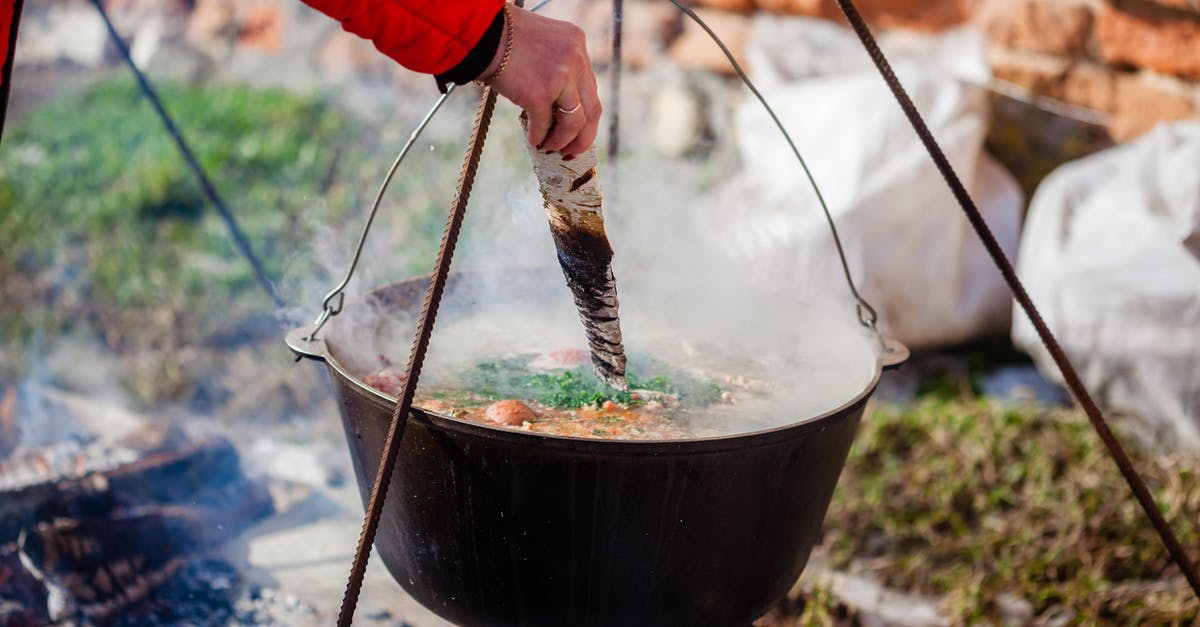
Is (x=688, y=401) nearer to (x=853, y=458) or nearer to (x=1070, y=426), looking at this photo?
(x=853, y=458)

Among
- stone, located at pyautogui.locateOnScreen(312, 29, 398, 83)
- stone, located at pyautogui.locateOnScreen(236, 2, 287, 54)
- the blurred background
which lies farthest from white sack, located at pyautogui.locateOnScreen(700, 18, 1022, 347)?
stone, located at pyautogui.locateOnScreen(236, 2, 287, 54)

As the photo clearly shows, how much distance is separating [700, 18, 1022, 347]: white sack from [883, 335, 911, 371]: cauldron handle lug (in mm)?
1574

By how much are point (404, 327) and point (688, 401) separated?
2.84ft

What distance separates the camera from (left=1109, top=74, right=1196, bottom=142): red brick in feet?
13.5

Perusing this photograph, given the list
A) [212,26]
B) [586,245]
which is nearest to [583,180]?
[586,245]

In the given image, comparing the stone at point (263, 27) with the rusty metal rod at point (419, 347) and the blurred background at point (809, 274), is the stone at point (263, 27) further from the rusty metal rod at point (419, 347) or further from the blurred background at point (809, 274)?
the rusty metal rod at point (419, 347)

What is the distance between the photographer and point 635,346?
8.64 ft

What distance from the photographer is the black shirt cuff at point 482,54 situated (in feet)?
5.19

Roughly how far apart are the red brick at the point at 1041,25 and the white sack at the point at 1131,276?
23.0 inches

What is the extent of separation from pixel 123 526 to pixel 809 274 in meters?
2.84

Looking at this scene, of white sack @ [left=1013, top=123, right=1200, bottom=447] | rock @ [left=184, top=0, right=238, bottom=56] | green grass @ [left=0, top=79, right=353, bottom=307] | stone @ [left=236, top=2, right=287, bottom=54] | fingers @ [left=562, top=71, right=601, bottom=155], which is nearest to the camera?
fingers @ [left=562, top=71, right=601, bottom=155]

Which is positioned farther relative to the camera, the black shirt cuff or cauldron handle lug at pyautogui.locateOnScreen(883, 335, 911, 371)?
cauldron handle lug at pyautogui.locateOnScreen(883, 335, 911, 371)

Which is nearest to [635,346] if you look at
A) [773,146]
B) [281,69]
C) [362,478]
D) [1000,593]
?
[362,478]

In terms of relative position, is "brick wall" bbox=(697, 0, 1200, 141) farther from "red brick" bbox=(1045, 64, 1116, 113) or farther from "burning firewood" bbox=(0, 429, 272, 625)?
"burning firewood" bbox=(0, 429, 272, 625)
